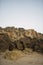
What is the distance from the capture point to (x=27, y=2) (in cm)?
323

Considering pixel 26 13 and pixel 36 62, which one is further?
pixel 26 13

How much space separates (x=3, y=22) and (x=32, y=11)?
0.68 meters

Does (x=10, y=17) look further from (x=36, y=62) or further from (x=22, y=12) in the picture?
(x=36, y=62)

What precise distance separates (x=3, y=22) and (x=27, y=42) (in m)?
0.70

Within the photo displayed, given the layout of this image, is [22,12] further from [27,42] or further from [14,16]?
[27,42]

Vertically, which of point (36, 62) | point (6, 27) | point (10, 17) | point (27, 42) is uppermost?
point (10, 17)

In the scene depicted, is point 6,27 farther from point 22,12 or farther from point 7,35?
point 22,12

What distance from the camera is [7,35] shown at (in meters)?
3.17

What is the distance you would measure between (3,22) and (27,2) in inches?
26.8

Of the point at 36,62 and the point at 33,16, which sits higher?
the point at 33,16

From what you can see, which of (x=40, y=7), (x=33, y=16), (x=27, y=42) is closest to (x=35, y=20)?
(x=33, y=16)

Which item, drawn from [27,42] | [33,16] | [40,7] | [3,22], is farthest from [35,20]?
[3,22]

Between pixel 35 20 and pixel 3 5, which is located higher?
pixel 3 5

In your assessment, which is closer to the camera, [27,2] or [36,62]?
[36,62]
